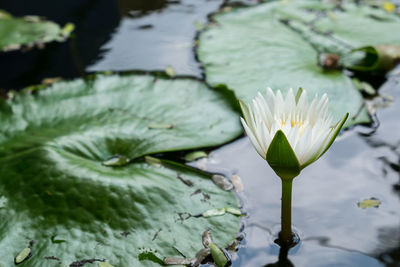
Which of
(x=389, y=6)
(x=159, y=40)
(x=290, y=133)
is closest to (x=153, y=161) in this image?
(x=290, y=133)

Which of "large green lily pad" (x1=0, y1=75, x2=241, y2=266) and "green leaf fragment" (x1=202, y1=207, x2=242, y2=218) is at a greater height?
"large green lily pad" (x1=0, y1=75, x2=241, y2=266)

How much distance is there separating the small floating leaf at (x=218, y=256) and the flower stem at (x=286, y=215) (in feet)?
0.76

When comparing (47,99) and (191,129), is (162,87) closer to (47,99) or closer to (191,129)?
(191,129)

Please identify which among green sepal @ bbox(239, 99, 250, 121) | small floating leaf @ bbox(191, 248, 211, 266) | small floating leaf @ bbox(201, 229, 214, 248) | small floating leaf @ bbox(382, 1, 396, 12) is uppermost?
green sepal @ bbox(239, 99, 250, 121)

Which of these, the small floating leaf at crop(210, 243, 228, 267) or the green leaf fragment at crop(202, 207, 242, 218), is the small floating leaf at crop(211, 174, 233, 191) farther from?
the small floating leaf at crop(210, 243, 228, 267)

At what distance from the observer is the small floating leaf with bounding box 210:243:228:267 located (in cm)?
142

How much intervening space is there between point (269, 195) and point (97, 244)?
0.73m

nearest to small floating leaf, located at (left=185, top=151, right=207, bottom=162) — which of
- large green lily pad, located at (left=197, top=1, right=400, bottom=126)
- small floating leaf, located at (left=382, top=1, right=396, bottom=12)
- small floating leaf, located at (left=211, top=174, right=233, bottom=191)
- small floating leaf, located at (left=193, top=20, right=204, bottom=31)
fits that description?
small floating leaf, located at (left=211, top=174, right=233, bottom=191)

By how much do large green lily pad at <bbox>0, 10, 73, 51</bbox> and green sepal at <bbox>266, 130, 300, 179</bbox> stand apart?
7.50 feet

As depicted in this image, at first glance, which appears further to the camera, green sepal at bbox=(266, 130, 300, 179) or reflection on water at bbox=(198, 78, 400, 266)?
reflection on water at bbox=(198, 78, 400, 266)

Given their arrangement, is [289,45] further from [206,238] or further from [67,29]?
[67,29]

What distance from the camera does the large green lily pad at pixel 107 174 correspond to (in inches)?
57.0

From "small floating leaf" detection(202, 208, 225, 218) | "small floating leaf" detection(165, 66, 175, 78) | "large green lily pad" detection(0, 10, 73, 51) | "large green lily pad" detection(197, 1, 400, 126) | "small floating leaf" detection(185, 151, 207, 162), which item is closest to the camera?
"small floating leaf" detection(202, 208, 225, 218)

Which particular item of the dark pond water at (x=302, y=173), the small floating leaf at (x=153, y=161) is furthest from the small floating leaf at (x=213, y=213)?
the small floating leaf at (x=153, y=161)
